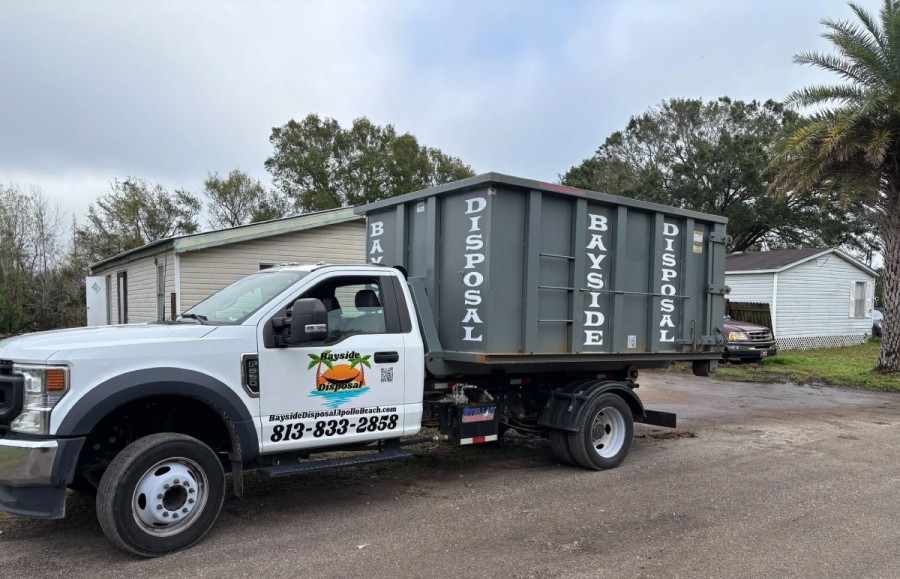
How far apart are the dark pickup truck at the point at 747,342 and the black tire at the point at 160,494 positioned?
15913mm

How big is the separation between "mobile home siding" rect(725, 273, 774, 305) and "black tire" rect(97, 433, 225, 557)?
21655 millimetres

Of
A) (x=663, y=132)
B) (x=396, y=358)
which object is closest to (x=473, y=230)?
(x=396, y=358)

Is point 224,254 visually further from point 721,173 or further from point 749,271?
point 721,173

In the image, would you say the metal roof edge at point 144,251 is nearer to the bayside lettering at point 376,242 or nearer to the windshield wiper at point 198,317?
the bayside lettering at point 376,242

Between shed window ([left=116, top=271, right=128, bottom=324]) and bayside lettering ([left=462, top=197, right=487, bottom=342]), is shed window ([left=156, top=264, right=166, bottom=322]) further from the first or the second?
bayside lettering ([left=462, top=197, right=487, bottom=342])

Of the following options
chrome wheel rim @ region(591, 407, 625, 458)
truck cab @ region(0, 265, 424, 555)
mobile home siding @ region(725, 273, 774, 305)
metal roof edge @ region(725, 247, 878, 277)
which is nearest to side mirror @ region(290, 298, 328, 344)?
truck cab @ region(0, 265, 424, 555)

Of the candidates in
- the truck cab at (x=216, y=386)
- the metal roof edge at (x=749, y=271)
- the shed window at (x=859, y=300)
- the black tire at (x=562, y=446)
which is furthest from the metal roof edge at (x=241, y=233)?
the shed window at (x=859, y=300)

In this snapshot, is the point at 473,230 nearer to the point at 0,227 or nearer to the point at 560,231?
the point at 560,231

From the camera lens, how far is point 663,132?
39.6m

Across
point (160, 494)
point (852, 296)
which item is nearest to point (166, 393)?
point (160, 494)

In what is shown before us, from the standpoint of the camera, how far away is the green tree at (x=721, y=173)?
1350 inches

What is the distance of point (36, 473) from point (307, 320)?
1927 mm

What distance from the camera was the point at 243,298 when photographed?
5453 millimetres

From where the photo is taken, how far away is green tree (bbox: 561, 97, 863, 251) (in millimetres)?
34281
